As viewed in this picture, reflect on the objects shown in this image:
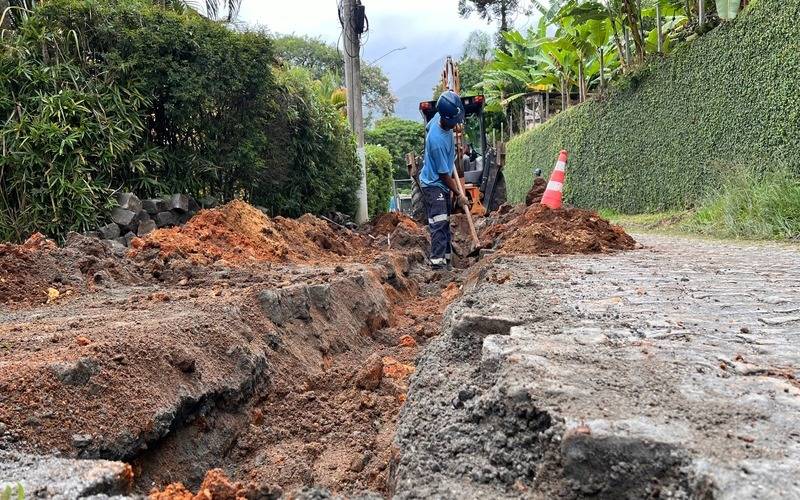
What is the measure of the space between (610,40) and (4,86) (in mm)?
14646

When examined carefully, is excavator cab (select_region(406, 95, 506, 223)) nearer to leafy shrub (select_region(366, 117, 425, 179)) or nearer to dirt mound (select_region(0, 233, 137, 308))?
dirt mound (select_region(0, 233, 137, 308))

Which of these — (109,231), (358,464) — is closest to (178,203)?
(109,231)

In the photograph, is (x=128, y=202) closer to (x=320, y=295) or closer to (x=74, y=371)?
(x=320, y=295)

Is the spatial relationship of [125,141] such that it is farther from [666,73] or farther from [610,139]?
[610,139]

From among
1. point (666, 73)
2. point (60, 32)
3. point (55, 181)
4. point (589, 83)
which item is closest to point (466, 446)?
point (55, 181)

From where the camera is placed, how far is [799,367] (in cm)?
228

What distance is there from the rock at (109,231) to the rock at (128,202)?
10.2 inches

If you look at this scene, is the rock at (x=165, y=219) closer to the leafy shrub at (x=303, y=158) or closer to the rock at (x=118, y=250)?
the rock at (x=118, y=250)

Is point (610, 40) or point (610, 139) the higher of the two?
point (610, 40)

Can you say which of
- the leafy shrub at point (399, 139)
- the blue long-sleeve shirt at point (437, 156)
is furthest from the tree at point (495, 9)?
the blue long-sleeve shirt at point (437, 156)

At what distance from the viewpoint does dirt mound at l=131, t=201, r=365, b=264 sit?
6.27 metres

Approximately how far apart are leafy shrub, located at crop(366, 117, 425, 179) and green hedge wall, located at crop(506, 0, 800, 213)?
28.7 meters

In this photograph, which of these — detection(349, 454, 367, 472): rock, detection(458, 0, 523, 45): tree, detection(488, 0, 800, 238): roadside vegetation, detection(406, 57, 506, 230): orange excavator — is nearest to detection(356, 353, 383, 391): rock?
detection(349, 454, 367, 472): rock

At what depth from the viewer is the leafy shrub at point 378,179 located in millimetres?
16172
